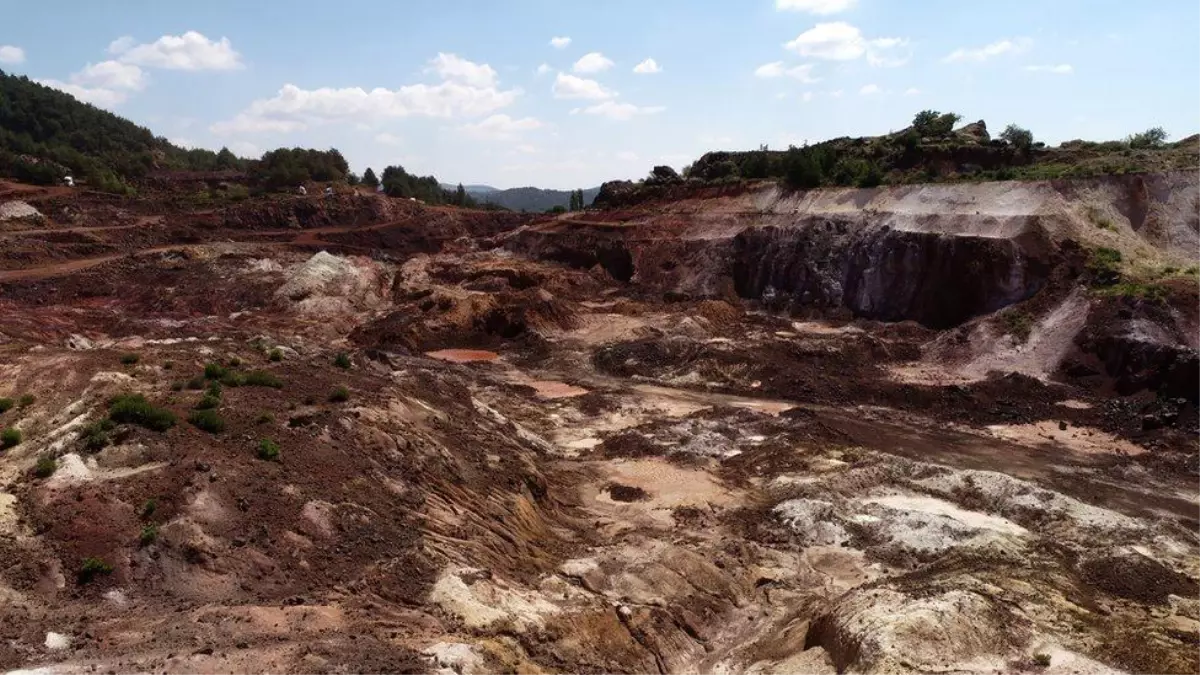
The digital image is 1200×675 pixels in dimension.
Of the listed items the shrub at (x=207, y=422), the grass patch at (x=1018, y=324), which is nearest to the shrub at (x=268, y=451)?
the shrub at (x=207, y=422)

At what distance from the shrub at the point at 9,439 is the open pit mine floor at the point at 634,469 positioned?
0.22ft

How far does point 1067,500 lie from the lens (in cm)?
1862

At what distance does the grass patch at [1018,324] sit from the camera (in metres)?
31.6

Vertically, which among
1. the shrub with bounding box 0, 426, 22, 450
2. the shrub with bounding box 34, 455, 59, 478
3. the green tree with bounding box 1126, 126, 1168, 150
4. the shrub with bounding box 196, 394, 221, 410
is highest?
the green tree with bounding box 1126, 126, 1168, 150

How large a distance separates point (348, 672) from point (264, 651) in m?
1.26

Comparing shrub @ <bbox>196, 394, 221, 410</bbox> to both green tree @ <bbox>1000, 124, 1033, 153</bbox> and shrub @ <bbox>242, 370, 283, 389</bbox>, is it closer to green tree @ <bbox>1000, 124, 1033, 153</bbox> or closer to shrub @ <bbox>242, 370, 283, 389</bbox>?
shrub @ <bbox>242, 370, 283, 389</bbox>

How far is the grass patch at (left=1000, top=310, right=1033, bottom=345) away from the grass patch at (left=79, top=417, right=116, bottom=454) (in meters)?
33.4

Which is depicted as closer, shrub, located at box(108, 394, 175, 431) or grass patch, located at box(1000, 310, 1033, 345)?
shrub, located at box(108, 394, 175, 431)

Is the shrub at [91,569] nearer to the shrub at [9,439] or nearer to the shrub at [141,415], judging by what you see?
the shrub at [141,415]

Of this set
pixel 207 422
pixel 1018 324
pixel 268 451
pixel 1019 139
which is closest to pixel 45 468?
pixel 207 422

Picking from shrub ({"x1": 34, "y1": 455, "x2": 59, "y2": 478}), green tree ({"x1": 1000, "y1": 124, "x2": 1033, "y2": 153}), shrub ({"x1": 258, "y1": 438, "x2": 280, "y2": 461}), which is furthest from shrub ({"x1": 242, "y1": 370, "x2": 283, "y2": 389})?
green tree ({"x1": 1000, "y1": 124, "x2": 1033, "y2": 153})

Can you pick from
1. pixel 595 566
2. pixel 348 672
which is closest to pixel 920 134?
pixel 595 566

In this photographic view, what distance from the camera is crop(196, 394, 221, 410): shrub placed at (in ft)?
54.7

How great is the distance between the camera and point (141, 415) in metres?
15.5
